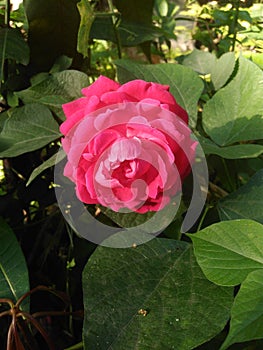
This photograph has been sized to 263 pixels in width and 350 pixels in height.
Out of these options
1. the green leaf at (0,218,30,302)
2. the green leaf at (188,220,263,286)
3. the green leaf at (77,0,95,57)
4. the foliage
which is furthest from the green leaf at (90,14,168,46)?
the green leaf at (188,220,263,286)

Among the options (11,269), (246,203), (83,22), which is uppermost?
(83,22)

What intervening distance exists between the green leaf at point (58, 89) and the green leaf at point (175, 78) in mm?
41

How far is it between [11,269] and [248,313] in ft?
0.92

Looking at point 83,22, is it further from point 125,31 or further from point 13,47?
point 125,31

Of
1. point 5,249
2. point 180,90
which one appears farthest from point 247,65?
point 5,249

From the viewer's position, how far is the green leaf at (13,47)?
0.63 meters

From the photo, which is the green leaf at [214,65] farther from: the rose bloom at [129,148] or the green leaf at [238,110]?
the rose bloom at [129,148]

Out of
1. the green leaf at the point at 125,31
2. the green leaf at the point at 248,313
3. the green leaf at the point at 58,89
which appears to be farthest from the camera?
the green leaf at the point at 125,31

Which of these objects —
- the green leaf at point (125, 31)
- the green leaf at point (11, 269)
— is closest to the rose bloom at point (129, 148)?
the green leaf at point (11, 269)

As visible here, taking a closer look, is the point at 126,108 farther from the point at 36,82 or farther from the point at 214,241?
the point at 36,82

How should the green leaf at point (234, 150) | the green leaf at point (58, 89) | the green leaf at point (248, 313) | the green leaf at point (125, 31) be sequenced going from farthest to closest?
the green leaf at point (125, 31)
the green leaf at point (58, 89)
the green leaf at point (234, 150)
the green leaf at point (248, 313)

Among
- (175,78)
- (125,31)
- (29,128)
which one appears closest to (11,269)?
(29,128)

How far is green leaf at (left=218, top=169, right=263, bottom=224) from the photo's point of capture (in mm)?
462

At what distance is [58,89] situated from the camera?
577mm
